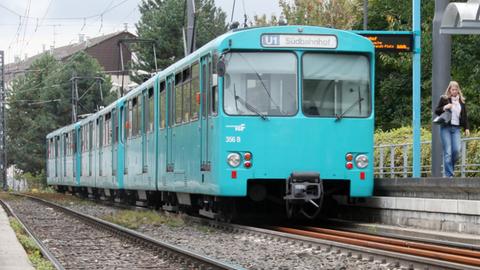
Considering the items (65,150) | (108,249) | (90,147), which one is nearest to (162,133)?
(108,249)

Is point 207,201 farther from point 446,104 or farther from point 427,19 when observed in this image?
point 427,19

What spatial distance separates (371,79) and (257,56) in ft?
6.07

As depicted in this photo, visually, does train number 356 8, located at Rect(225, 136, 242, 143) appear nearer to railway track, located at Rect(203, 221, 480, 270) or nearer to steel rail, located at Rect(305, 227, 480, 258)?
railway track, located at Rect(203, 221, 480, 270)

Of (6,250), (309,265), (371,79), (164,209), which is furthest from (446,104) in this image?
(164,209)

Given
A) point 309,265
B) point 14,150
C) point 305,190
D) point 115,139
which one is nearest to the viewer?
point 309,265

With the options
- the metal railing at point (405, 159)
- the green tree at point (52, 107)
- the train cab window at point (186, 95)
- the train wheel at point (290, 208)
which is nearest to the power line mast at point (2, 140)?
the green tree at point (52, 107)

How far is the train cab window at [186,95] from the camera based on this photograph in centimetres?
1815

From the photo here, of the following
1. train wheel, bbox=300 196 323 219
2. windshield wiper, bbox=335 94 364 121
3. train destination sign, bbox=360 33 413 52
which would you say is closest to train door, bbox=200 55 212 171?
train wheel, bbox=300 196 323 219

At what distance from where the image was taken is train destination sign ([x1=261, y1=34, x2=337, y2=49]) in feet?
52.2

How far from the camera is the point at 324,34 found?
53.0 feet

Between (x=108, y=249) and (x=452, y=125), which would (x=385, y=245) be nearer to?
(x=108, y=249)

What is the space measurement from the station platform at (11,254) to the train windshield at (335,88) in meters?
4.97

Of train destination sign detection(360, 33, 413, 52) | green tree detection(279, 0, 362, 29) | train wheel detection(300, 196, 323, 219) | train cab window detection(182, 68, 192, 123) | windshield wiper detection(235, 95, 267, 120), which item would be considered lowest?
train wheel detection(300, 196, 323, 219)

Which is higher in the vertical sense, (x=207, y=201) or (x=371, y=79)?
(x=371, y=79)
